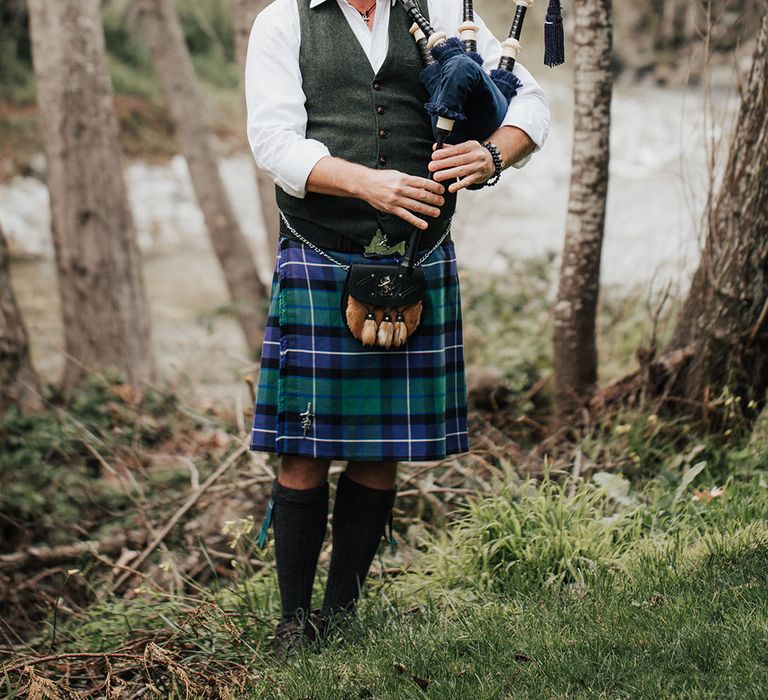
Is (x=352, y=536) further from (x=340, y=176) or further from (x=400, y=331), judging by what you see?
(x=340, y=176)

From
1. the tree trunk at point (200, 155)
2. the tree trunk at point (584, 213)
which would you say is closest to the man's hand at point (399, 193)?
the tree trunk at point (584, 213)

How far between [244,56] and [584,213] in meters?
2.39

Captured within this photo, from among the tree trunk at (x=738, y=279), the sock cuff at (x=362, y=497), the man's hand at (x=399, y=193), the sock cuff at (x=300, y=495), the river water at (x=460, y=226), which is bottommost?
the river water at (x=460, y=226)

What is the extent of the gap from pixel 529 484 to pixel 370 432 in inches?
30.5

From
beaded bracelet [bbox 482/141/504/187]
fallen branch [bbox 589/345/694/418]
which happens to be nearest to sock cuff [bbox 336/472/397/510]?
beaded bracelet [bbox 482/141/504/187]

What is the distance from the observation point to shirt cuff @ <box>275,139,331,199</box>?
7.20ft

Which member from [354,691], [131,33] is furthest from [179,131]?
Answer: [131,33]

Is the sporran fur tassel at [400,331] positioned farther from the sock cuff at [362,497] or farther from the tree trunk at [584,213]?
the tree trunk at [584,213]

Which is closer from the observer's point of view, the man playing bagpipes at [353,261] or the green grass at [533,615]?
the green grass at [533,615]

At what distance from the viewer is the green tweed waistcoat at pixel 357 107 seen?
90.2 inches

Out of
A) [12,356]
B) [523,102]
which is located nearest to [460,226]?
[12,356]

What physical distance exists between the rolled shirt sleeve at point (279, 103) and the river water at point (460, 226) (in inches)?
109

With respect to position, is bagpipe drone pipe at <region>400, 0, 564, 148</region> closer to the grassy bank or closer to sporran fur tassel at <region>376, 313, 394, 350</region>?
sporran fur tassel at <region>376, 313, 394, 350</region>

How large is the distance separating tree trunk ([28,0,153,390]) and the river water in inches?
23.2
